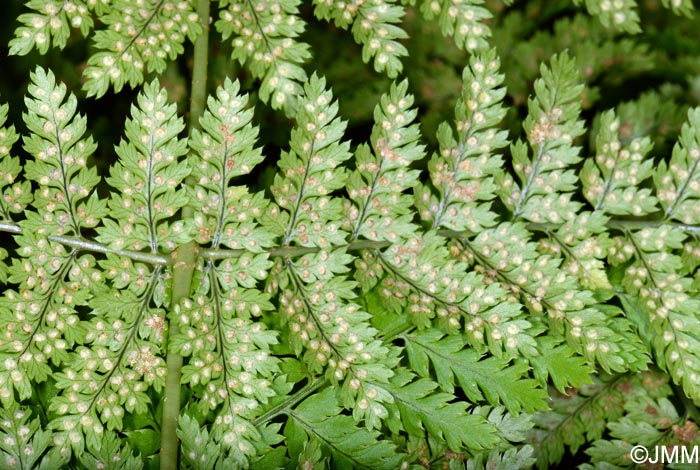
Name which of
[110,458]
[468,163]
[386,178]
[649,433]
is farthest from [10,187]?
[649,433]

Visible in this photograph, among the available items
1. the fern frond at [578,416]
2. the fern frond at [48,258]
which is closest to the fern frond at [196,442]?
the fern frond at [48,258]

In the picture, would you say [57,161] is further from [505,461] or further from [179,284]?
[505,461]

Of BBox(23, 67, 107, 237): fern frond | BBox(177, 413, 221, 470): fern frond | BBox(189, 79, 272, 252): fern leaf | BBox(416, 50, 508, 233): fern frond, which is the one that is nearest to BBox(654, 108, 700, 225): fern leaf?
BBox(416, 50, 508, 233): fern frond

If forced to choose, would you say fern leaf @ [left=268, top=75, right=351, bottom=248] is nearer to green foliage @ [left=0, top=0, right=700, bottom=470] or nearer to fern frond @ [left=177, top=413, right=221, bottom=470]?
green foliage @ [left=0, top=0, right=700, bottom=470]

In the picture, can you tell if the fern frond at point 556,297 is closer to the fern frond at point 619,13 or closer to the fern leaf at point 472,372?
the fern leaf at point 472,372

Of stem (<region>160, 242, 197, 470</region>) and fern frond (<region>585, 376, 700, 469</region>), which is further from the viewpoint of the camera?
fern frond (<region>585, 376, 700, 469</region>)
